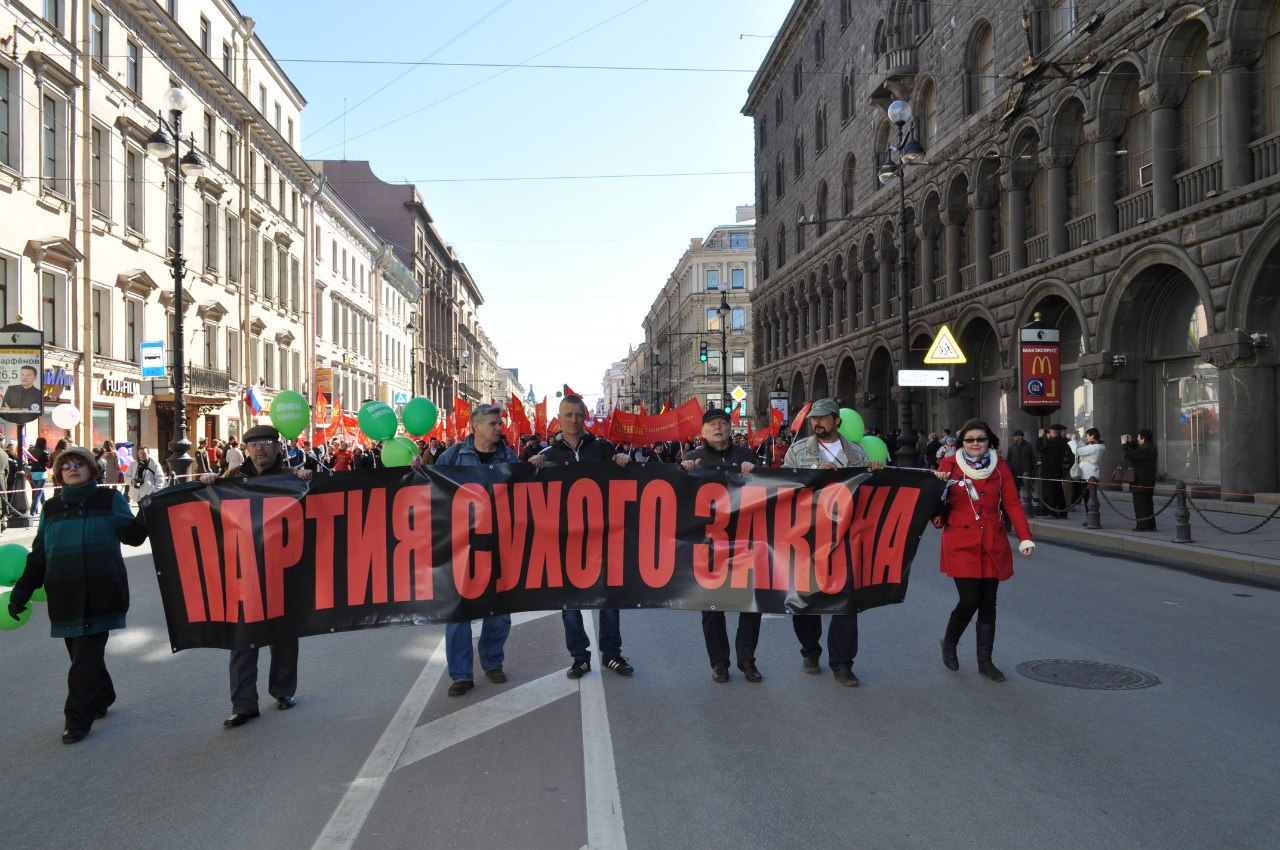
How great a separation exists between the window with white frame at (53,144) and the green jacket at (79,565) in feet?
75.3

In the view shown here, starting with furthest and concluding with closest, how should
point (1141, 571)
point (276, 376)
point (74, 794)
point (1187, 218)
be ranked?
point (276, 376) → point (1187, 218) → point (1141, 571) → point (74, 794)

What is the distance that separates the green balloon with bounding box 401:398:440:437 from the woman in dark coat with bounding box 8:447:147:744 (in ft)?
9.42

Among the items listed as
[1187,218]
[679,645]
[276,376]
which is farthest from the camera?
[276,376]

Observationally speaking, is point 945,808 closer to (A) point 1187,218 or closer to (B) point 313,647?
(B) point 313,647

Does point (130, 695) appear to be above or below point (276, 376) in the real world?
below

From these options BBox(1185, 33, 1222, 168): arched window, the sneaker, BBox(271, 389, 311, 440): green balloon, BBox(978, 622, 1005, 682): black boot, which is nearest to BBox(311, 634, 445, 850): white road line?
the sneaker

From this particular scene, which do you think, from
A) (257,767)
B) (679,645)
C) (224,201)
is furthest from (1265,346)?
(224,201)

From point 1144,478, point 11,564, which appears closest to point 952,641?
point 11,564

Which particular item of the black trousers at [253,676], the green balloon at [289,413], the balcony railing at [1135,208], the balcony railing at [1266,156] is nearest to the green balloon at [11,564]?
the black trousers at [253,676]

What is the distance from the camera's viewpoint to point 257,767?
4.93 meters

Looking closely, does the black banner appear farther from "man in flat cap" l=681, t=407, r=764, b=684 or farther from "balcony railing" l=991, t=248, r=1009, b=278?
"balcony railing" l=991, t=248, r=1009, b=278

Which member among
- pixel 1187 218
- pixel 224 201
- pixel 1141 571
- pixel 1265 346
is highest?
pixel 224 201

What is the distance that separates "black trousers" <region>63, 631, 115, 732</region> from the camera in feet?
18.1

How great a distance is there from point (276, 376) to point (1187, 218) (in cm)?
3673
